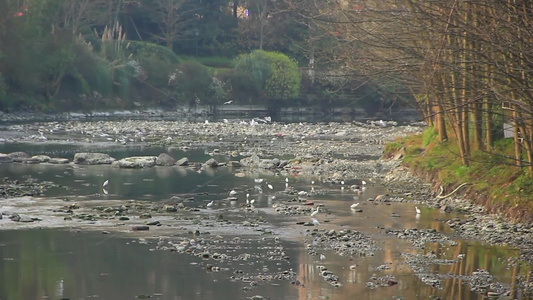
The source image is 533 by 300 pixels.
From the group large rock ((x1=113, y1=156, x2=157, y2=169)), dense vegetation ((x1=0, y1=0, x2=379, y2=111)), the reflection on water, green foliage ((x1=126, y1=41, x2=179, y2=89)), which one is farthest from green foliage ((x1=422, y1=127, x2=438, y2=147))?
green foliage ((x1=126, y1=41, x2=179, y2=89))

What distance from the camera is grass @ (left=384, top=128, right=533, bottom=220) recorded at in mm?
20203

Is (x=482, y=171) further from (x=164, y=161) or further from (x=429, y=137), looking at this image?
(x=164, y=161)

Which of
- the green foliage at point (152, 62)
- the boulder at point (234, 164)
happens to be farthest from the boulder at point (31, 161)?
the green foliage at point (152, 62)

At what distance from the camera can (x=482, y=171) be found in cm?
2417

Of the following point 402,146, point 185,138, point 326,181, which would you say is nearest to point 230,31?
point 185,138

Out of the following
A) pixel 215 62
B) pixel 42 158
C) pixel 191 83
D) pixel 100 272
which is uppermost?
pixel 215 62

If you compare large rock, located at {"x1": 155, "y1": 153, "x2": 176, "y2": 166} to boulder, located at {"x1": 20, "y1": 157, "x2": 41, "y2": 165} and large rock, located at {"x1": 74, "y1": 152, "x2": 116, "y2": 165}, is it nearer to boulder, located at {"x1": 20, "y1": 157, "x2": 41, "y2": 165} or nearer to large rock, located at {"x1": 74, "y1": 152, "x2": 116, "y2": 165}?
large rock, located at {"x1": 74, "y1": 152, "x2": 116, "y2": 165}

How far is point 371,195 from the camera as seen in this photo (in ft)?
83.6

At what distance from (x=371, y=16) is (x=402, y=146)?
12.6 metres

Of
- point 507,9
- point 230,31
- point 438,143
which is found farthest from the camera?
point 230,31

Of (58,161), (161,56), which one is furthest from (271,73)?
(58,161)

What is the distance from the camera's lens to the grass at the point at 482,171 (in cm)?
2020

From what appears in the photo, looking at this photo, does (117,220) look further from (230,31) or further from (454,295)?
(230,31)

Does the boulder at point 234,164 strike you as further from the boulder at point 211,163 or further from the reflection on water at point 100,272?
the reflection on water at point 100,272
